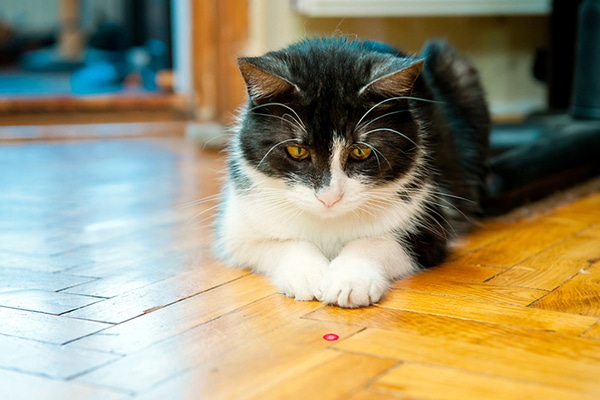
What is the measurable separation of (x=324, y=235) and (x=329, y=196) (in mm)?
176

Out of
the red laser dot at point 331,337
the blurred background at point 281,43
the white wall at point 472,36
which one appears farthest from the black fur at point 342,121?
the white wall at point 472,36

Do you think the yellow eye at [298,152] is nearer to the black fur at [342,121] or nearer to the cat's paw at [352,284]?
the black fur at [342,121]

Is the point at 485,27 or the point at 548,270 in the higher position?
the point at 485,27

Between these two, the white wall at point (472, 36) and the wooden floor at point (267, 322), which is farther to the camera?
the white wall at point (472, 36)

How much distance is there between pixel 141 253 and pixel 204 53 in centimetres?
196

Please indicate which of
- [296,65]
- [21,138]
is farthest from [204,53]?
[296,65]

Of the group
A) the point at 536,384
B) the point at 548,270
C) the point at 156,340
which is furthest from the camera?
the point at 548,270

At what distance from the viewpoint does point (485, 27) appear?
11.6 ft

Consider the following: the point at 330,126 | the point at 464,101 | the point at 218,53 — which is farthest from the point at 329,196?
the point at 218,53

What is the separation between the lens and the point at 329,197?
1.23 m

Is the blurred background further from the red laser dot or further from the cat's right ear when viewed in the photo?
the red laser dot

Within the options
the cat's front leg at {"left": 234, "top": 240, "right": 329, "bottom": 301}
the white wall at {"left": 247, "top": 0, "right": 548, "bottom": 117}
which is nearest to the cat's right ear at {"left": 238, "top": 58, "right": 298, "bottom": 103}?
the cat's front leg at {"left": 234, "top": 240, "right": 329, "bottom": 301}

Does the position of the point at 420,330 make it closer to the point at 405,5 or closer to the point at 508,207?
the point at 508,207

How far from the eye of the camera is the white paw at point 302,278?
126 centimetres
